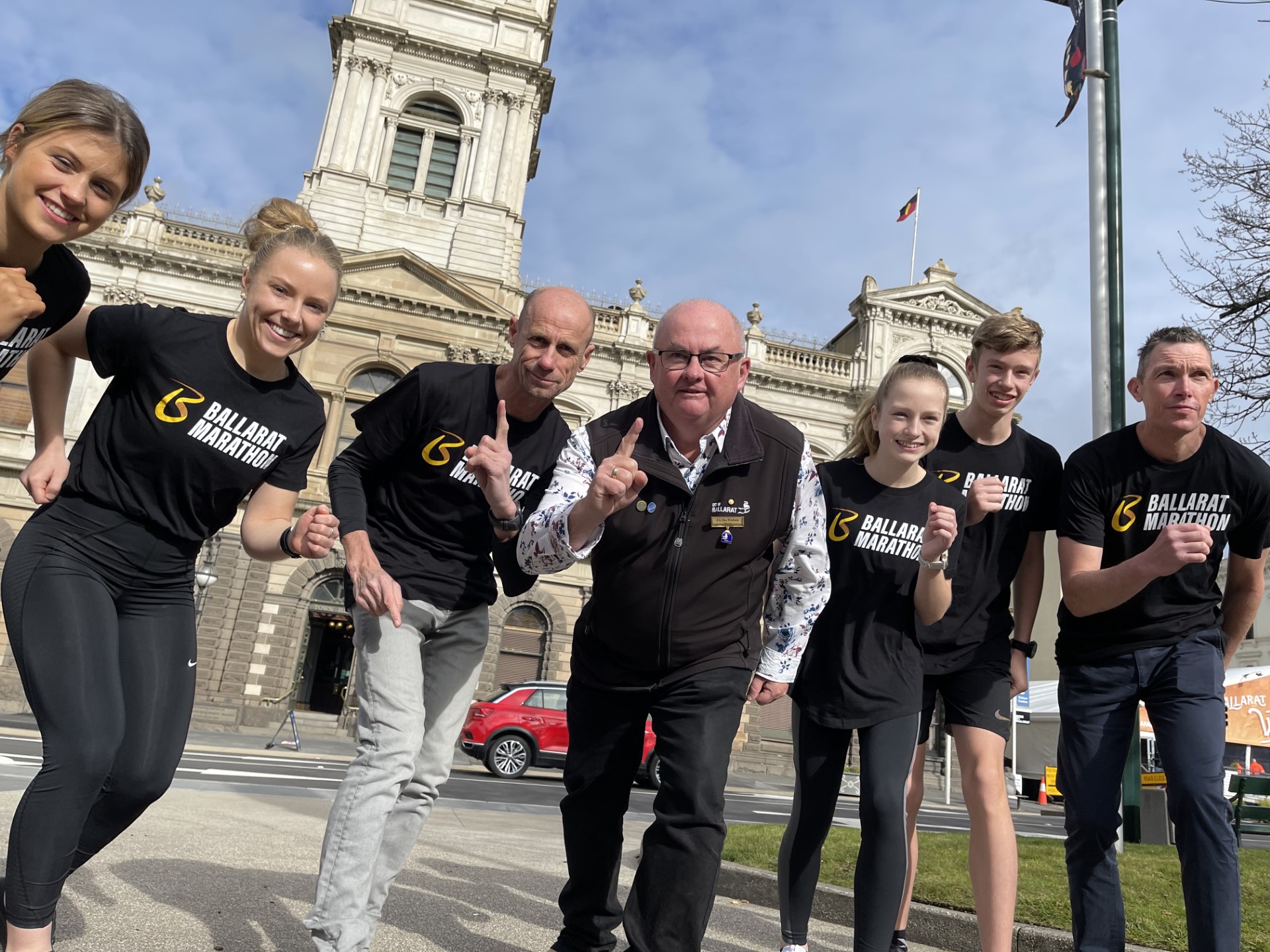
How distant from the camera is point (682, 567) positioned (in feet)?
10.1

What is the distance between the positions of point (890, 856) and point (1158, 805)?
27.5 ft

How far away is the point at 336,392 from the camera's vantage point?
27.0m

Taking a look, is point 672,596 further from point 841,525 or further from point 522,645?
point 522,645

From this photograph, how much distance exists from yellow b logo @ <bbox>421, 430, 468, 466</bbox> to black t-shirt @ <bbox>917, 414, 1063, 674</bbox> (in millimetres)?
1952

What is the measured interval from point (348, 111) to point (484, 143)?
Result: 4.12m

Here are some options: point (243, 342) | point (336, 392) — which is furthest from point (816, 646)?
point (336, 392)

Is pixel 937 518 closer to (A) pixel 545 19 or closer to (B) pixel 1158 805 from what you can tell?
(B) pixel 1158 805

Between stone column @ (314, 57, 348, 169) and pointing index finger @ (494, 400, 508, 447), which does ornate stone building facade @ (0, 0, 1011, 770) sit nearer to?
stone column @ (314, 57, 348, 169)

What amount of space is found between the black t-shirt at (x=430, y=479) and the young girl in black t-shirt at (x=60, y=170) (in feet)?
3.82

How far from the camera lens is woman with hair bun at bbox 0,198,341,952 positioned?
8.73 ft

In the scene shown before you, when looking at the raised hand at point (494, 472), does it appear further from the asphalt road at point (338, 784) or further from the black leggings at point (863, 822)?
the asphalt road at point (338, 784)

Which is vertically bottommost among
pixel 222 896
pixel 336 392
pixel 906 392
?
pixel 222 896

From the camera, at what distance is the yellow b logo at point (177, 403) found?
3.06m

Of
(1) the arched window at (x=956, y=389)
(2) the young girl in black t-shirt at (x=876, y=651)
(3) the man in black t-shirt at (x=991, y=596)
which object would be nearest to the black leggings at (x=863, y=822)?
(2) the young girl in black t-shirt at (x=876, y=651)
